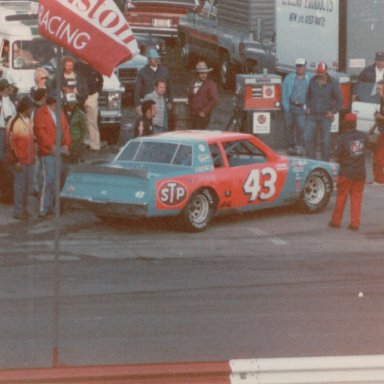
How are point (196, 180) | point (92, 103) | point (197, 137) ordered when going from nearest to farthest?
point (196, 180) → point (197, 137) → point (92, 103)

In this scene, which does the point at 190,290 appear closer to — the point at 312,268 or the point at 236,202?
the point at 312,268

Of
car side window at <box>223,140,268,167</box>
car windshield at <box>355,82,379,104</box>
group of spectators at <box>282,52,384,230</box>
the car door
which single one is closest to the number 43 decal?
the car door

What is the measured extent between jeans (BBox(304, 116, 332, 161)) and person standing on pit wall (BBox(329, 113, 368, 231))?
4.09 m

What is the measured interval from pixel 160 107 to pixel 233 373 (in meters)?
13.5

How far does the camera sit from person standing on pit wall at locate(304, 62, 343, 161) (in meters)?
21.6

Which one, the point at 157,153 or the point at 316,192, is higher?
the point at 157,153

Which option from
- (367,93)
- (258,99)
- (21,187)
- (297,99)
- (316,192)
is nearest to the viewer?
(21,187)

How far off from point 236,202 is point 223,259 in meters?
2.23

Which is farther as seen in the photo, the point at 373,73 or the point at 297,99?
the point at 373,73

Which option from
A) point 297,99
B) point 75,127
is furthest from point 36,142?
point 297,99

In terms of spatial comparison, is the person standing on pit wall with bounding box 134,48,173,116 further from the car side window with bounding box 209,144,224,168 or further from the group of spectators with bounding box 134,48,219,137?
the car side window with bounding box 209,144,224,168

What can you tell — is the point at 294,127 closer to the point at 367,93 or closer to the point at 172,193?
the point at 367,93

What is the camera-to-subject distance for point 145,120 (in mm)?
19844

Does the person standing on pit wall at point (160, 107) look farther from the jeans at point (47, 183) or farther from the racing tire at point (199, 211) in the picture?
the racing tire at point (199, 211)
